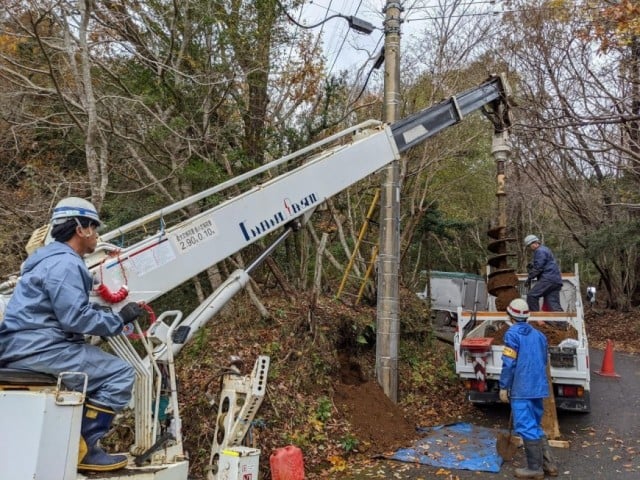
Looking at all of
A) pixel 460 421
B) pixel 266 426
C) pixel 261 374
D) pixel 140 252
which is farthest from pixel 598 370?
pixel 140 252

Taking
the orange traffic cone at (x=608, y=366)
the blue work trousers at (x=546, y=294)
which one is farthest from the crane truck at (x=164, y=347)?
the orange traffic cone at (x=608, y=366)

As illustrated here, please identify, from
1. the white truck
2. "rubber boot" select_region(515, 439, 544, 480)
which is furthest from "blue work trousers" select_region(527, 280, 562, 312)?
"rubber boot" select_region(515, 439, 544, 480)

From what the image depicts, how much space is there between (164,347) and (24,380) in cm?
115

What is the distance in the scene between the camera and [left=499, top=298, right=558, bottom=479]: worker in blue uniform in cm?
593

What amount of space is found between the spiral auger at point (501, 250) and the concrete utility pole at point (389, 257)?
184cm

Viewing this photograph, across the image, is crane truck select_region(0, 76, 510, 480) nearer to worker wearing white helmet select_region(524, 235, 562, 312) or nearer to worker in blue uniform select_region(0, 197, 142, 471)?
worker in blue uniform select_region(0, 197, 142, 471)

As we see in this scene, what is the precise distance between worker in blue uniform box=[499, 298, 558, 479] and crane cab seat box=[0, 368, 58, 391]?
494 centimetres

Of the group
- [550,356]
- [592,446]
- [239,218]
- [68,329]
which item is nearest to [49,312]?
[68,329]

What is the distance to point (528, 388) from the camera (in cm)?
608

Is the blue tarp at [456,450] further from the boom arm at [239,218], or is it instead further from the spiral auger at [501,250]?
the boom arm at [239,218]

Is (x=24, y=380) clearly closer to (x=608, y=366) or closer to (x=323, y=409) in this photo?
(x=323, y=409)

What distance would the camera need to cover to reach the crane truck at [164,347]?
10.1 feet

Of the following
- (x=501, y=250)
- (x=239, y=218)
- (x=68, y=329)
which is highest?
(x=501, y=250)

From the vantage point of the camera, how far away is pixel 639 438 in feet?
23.9
